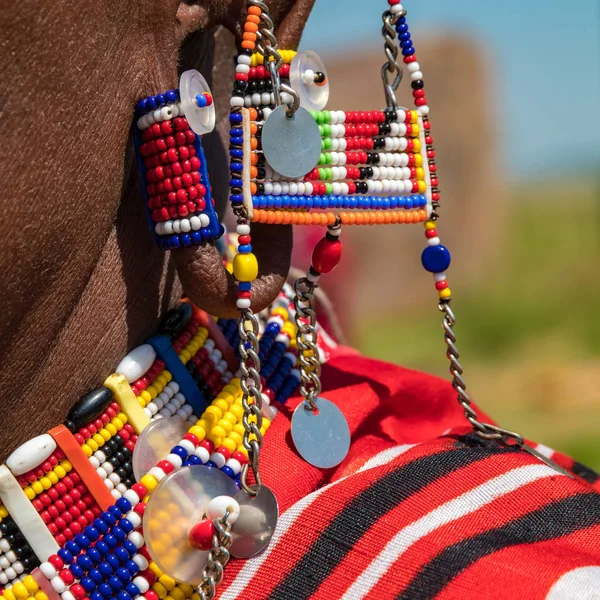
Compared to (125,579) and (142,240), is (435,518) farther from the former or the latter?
(142,240)

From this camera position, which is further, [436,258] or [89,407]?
[436,258]

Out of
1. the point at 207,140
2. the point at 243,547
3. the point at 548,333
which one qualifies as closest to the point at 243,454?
the point at 243,547

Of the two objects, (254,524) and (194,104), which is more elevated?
(194,104)

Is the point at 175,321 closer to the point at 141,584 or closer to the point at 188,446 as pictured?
the point at 188,446

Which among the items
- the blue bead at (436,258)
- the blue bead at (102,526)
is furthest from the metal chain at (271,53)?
the blue bead at (102,526)

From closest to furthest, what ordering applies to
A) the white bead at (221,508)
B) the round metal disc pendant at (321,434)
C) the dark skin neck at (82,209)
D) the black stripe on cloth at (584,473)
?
the dark skin neck at (82,209), the white bead at (221,508), the round metal disc pendant at (321,434), the black stripe on cloth at (584,473)

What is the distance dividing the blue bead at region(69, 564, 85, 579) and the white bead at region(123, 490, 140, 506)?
0.08 metres

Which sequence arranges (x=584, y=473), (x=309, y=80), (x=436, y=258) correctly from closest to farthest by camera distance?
(x=309, y=80) < (x=436, y=258) < (x=584, y=473)

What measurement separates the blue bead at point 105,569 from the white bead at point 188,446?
0.47ft

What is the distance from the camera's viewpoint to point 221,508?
33.4 inches

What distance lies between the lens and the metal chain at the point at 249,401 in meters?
0.87

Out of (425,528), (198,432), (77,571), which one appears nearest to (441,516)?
(425,528)

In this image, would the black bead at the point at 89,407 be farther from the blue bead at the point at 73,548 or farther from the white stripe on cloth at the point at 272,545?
the white stripe on cloth at the point at 272,545

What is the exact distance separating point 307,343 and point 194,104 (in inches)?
12.8
